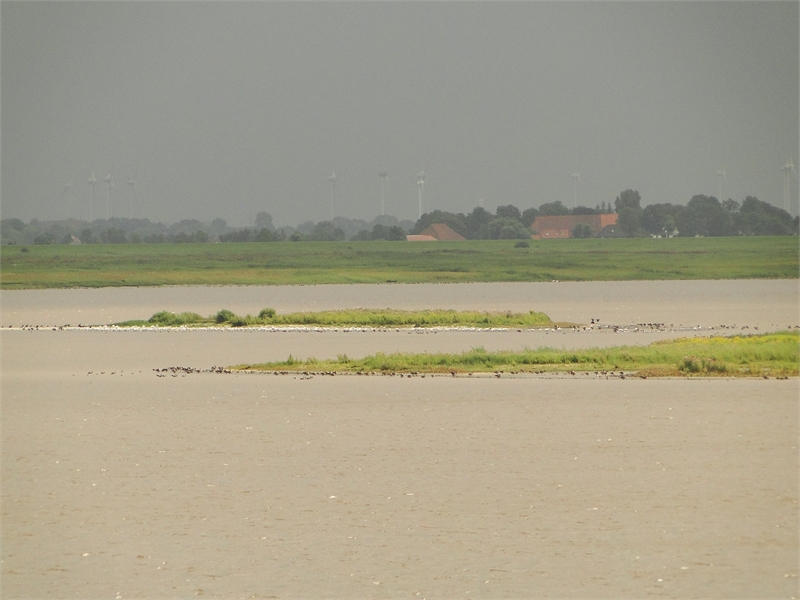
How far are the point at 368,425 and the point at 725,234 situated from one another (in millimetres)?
174992

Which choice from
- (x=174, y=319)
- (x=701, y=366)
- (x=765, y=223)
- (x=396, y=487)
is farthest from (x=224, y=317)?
(x=765, y=223)

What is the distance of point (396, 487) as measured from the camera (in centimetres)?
1546

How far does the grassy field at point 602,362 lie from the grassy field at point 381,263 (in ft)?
244

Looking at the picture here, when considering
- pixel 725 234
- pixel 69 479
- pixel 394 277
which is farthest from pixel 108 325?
pixel 725 234

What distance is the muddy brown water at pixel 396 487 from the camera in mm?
11500

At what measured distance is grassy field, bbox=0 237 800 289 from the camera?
363 feet

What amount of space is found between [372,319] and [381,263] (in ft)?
266

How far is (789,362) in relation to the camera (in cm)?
2848

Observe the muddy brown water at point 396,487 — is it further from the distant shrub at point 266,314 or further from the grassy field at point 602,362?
the distant shrub at point 266,314

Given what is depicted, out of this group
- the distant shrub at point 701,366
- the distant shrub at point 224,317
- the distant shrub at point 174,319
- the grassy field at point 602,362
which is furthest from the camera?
the distant shrub at point 174,319

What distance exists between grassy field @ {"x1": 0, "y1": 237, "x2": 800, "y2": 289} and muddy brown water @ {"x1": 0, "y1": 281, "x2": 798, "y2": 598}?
80401mm

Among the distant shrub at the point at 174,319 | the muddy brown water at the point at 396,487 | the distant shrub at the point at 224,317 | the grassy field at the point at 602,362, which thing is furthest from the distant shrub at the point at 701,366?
the distant shrub at the point at 174,319

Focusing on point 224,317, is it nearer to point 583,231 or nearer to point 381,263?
point 381,263

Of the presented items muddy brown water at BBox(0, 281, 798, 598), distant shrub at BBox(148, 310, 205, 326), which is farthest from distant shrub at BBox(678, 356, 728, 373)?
distant shrub at BBox(148, 310, 205, 326)
